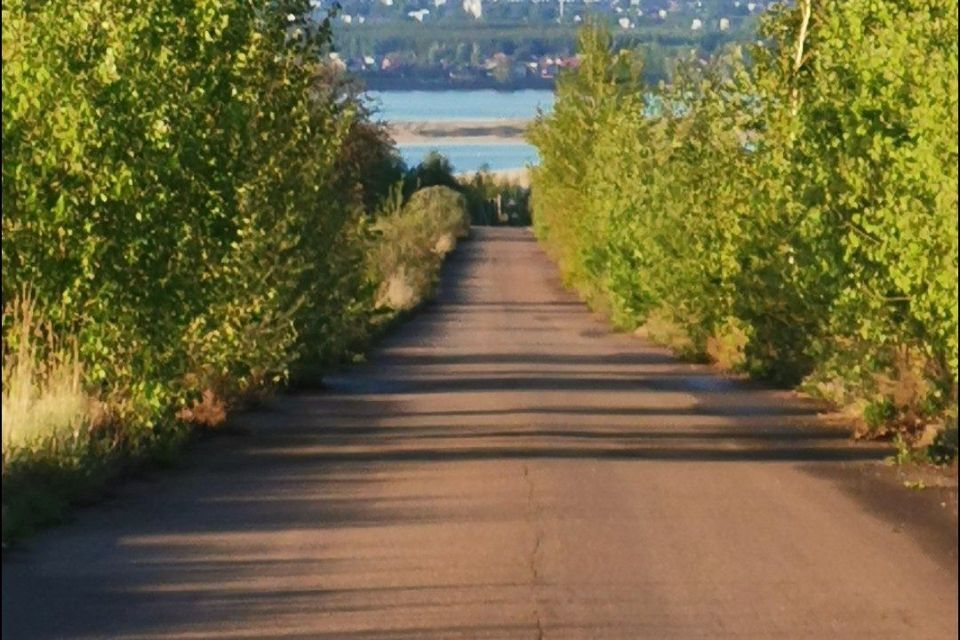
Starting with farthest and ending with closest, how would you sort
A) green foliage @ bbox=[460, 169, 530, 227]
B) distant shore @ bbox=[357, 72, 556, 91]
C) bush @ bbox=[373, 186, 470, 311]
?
green foliage @ bbox=[460, 169, 530, 227], distant shore @ bbox=[357, 72, 556, 91], bush @ bbox=[373, 186, 470, 311]

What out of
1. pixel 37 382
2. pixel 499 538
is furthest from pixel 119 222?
pixel 499 538

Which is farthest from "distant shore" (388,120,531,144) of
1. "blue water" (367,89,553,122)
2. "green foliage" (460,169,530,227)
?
"blue water" (367,89,553,122)

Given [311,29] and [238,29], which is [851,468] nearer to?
[238,29]

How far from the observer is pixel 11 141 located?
16828mm

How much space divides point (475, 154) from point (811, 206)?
13535 centimetres

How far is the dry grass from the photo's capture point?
51.5 feet

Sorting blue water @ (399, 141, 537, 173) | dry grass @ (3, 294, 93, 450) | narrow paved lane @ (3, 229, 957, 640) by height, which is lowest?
narrow paved lane @ (3, 229, 957, 640)

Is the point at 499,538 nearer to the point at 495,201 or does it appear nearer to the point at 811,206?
the point at 811,206

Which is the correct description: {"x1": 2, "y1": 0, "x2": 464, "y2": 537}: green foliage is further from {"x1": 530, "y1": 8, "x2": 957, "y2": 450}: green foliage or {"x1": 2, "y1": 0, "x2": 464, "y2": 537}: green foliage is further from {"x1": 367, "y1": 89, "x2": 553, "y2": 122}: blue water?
{"x1": 367, "y1": 89, "x2": 553, "y2": 122}: blue water

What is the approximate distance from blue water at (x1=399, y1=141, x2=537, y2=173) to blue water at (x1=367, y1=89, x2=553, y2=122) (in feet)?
105

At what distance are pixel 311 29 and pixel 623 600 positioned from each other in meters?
13.3

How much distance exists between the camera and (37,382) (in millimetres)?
17266

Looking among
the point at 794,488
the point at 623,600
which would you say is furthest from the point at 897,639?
the point at 794,488

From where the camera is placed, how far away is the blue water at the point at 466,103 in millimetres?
72688
